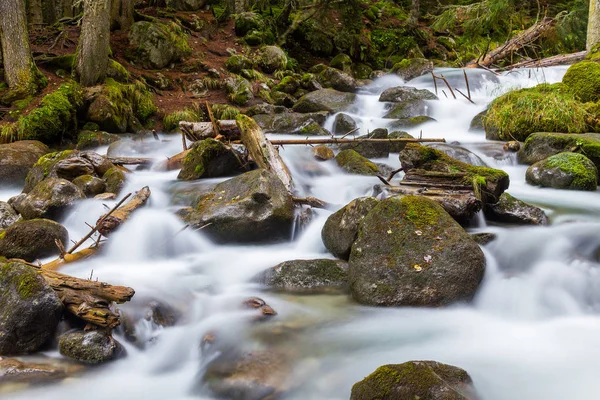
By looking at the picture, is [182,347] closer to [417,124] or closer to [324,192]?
[324,192]

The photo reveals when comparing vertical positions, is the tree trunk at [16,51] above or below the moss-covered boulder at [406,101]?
above

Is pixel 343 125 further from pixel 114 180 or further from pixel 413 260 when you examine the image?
pixel 413 260

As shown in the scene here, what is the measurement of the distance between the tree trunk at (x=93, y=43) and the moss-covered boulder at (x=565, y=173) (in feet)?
31.0

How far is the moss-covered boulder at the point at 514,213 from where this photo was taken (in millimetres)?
5747

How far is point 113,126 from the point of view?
11.2 metres

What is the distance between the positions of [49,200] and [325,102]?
8589 millimetres

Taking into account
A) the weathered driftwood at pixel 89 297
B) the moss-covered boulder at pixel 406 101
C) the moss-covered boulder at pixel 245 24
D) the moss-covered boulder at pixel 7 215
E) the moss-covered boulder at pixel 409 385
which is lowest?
the moss-covered boulder at pixel 406 101

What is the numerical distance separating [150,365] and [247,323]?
33.7 inches

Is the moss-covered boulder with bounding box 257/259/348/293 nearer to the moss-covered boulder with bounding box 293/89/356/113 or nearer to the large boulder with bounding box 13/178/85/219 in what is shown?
the large boulder with bounding box 13/178/85/219

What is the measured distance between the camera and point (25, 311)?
11.8 ft

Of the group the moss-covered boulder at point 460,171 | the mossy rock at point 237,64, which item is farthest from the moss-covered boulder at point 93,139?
the moss-covered boulder at point 460,171

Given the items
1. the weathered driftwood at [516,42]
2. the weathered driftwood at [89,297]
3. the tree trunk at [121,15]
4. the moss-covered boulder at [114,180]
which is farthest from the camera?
the weathered driftwood at [516,42]

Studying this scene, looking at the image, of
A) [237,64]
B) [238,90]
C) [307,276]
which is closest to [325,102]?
[238,90]

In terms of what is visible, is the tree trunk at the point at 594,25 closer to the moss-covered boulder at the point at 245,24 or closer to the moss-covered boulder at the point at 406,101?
the moss-covered boulder at the point at 406,101
